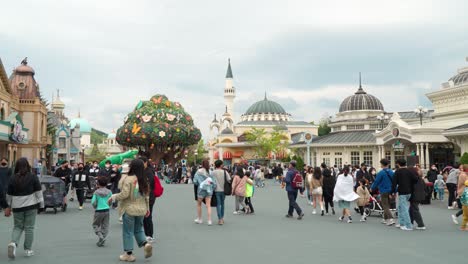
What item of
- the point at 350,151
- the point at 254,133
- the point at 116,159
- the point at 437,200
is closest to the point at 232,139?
the point at 254,133

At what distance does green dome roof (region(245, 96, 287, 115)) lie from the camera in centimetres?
10819

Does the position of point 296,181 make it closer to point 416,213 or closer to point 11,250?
point 416,213

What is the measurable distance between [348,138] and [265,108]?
209 feet

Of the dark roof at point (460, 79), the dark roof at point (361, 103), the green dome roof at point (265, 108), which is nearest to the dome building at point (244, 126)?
the green dome roof at point (265, 108)

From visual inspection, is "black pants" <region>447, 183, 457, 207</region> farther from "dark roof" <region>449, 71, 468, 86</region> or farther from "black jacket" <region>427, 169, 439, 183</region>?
"dark roof" <region>449, 71, 468, 86</region>

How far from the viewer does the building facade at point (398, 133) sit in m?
31.9

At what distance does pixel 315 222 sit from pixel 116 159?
19118mm

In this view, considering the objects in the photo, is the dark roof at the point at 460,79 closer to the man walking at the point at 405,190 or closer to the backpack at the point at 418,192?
the backpack at the point at 418,192

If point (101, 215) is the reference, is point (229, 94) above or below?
above

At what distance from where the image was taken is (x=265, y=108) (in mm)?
108438

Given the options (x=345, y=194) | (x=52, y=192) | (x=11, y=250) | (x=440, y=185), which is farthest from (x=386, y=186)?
(x=52, y=192)

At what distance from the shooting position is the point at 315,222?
1191 centimetres

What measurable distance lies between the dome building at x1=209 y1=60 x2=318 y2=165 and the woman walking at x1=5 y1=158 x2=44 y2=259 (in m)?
70.4

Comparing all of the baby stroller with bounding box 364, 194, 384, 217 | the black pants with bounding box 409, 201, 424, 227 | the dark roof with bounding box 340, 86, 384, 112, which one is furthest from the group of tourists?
the dark roof with bounding box 340, 86, 384, 112
